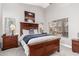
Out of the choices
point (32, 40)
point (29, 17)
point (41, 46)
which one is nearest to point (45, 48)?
point (41, 46)

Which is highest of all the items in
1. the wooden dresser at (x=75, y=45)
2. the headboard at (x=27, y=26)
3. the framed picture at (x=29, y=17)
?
the framed picture at (x=29, y=17)

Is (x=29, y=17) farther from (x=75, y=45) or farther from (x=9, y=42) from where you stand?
(x=75, y=45)

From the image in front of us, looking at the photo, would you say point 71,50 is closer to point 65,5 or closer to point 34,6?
point 65,5

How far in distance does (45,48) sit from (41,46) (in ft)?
0.37

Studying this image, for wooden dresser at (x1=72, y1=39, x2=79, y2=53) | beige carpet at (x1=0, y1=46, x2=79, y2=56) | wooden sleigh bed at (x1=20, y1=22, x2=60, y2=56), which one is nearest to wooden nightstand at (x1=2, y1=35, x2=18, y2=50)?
beige carpet at (x1=0, y1=46, x2=79, y2=56)

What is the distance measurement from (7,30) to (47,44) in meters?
0.83

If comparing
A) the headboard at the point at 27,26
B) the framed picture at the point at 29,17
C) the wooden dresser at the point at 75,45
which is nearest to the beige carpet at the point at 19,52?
the wooden dresser at the point at 75,45

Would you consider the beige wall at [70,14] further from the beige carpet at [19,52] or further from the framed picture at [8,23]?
the framed picture at [8,23]

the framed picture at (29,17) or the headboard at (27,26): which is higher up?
the framed picture at (29,17)

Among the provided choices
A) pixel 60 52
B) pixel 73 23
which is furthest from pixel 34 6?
pixel 60 52

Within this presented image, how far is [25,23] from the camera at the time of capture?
5.95 ft

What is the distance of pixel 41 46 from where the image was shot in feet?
6.03

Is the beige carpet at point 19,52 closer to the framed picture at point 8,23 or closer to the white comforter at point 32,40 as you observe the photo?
the white comforter at point 32,40

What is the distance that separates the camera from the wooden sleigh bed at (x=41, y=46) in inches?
69.1
